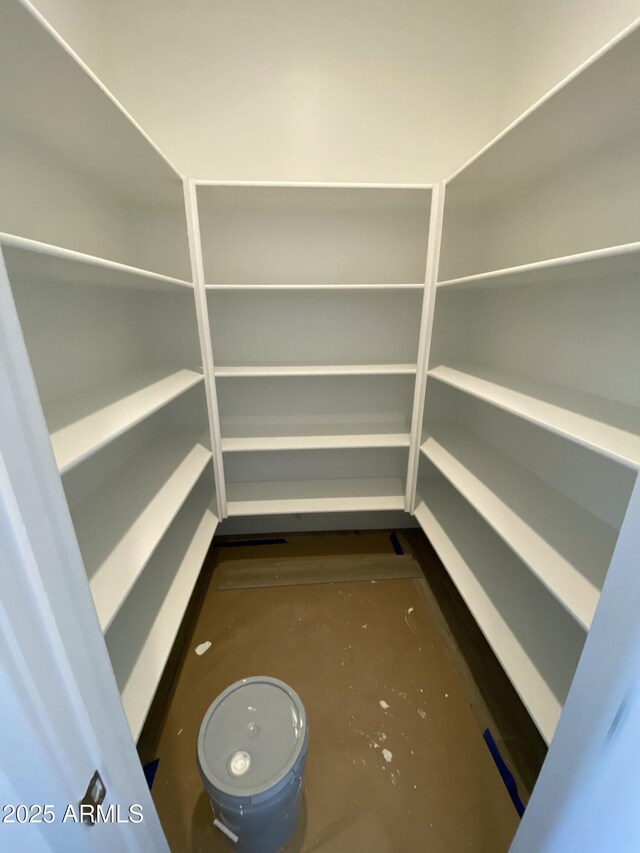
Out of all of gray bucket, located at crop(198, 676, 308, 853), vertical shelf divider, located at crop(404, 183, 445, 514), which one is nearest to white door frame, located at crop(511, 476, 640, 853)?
gray bucket, located at crop(198, 676, 308, 853)

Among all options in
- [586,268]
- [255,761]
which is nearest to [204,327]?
[586,268]

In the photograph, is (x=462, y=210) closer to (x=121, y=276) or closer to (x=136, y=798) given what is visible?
(x=121, y=276)

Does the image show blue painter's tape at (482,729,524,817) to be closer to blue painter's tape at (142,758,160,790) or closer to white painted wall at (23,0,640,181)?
blue painter's tape at (142,758,160,790)

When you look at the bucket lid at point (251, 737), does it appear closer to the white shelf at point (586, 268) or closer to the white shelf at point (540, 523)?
the white shelf at point (540, 523)

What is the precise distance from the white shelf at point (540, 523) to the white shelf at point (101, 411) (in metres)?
1.34

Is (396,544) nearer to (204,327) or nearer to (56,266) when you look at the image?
A: (204,327)

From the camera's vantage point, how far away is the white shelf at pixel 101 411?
96cm

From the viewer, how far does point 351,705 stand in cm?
148

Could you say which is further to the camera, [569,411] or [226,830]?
[569,411]

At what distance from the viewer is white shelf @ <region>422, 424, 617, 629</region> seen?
1.10 metres

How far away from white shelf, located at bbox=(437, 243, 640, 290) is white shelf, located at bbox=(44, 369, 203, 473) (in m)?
1.36

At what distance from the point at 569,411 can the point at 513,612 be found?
2.74ft

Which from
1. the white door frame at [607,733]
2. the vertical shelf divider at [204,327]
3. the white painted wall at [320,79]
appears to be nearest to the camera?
the white door frame at [607,733]

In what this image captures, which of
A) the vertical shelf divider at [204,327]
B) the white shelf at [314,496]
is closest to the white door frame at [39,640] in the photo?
the vertical shelf divider at [204,327]
